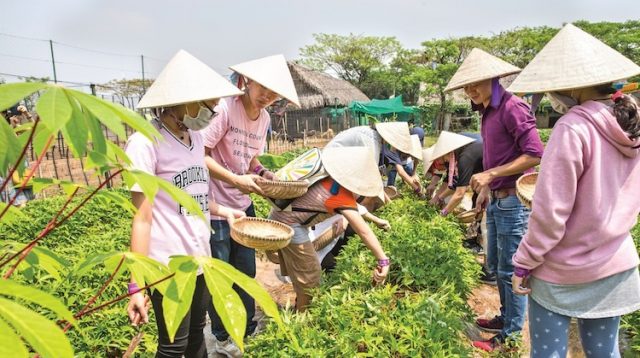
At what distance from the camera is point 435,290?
9.02 feet

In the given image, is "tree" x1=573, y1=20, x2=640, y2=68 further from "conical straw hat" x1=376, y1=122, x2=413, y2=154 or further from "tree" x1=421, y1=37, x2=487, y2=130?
"conical straw hat" x1=376, y1=122, x2=413, y2=154

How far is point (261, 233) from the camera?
2.90 metres

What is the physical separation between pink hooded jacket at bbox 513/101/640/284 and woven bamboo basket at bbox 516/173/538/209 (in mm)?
706

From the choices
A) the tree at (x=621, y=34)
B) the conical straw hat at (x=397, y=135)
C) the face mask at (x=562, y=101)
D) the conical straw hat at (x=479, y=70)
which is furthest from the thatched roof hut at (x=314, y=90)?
the face mask at (x=562, y=101)

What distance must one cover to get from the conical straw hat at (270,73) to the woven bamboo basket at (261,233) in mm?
864

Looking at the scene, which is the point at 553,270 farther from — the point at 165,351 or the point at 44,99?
the point at 44,99

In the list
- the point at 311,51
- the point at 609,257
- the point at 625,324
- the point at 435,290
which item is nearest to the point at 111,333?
the point at 435,290

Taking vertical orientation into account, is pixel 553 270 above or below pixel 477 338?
above

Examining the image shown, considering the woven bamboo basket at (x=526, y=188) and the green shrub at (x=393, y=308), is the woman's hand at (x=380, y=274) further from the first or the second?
the woven bamboo basket at (x=526, y=188)

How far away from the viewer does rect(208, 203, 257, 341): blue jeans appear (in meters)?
2.82

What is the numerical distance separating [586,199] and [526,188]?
1.11 meters

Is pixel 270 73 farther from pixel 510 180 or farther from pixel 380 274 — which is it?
pixel 510 180

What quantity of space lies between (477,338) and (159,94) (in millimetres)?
2978

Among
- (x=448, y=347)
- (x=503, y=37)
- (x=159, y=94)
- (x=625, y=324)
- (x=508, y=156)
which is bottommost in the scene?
(x=625, y=324)
